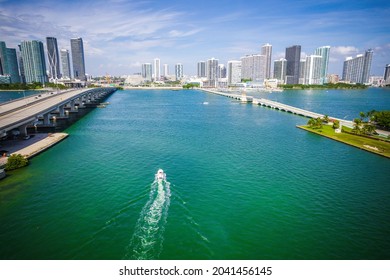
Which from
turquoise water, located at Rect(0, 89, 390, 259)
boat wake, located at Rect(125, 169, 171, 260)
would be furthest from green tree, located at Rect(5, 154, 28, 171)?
Result: boat wake, located at Rect(125, 169, 171, 260)

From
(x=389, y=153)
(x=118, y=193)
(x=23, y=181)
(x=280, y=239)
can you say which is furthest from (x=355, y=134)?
(x=23, y=181)

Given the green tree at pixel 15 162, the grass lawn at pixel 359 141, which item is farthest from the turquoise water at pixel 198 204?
the grass lawn at pixel 359 141

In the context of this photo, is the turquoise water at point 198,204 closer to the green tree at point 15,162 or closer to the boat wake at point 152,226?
the boat wake at point 152,226

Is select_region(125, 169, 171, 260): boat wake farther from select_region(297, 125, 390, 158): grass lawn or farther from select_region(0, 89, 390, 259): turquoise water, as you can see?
select_region(297, 125, 390, 158): grass lawn

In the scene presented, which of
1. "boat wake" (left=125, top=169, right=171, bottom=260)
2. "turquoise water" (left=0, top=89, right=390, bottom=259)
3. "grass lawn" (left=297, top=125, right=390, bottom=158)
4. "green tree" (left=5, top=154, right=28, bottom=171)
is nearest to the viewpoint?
"boat wake" (left=125, top=169, right=171, bottom=260)

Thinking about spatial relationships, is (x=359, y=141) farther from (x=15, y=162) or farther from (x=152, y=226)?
(x=15, y=162)

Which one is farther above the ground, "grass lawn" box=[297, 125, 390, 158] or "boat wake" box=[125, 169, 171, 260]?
"grass lawn" box=[297, 125, 390, 158]

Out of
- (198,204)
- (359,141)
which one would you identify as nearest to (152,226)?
(198,204)
